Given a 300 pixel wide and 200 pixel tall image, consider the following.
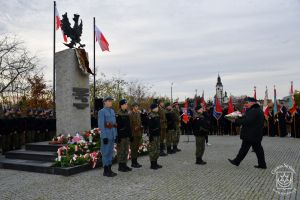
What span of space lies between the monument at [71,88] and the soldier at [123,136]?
2.96 meters

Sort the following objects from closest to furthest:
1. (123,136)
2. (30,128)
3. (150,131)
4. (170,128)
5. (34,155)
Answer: (123,136), (150,131), (34,155), (170,128), (30,128)

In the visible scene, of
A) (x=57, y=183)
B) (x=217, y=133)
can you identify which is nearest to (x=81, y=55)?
(x=57, y=183)

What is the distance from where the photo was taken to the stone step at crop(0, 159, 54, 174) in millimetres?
8442

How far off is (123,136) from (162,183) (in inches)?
83.5

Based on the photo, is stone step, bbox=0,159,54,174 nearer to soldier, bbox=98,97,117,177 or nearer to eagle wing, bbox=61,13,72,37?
soldier, bbox=98,97,117,177

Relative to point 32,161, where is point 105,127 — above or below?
above

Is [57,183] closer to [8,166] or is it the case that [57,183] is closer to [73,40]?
[8,166]

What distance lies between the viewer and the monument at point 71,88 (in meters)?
10.8

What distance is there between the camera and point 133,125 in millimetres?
9344

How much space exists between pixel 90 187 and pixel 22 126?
8.19 metres

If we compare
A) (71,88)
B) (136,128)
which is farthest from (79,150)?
(71,88)

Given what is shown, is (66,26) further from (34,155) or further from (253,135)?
(253,135)

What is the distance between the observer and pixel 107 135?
7.98 meters

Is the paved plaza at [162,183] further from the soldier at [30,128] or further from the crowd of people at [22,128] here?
the soldier at [30,128]
